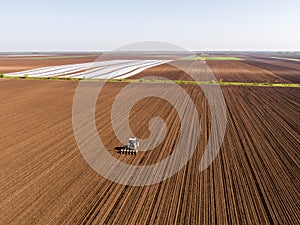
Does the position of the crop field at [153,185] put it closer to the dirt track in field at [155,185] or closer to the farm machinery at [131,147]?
the dirt track in field at [155,185]

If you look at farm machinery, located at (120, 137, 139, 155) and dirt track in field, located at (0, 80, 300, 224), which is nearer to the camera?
dirt track in field, located at (0, 80, 300, 224)

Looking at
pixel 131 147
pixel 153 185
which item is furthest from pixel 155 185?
pixel 131 147

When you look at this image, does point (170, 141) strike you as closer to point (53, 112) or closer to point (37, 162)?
point (37, 162)

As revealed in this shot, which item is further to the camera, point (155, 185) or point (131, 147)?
point (131, 147)

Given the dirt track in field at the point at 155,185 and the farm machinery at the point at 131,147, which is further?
the farm machinery at the point at 131,147

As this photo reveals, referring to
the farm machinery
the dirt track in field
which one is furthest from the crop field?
the farm machinery

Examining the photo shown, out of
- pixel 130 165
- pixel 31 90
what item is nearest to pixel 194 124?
pixel 130 165

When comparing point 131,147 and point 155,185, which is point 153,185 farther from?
point 131,147

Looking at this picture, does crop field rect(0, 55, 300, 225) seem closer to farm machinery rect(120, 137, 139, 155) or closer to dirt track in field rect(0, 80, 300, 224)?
dirt track in field rect(0, 80, 300, 224)

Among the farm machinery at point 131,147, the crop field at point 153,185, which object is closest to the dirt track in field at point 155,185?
the crop field at point 153,185
